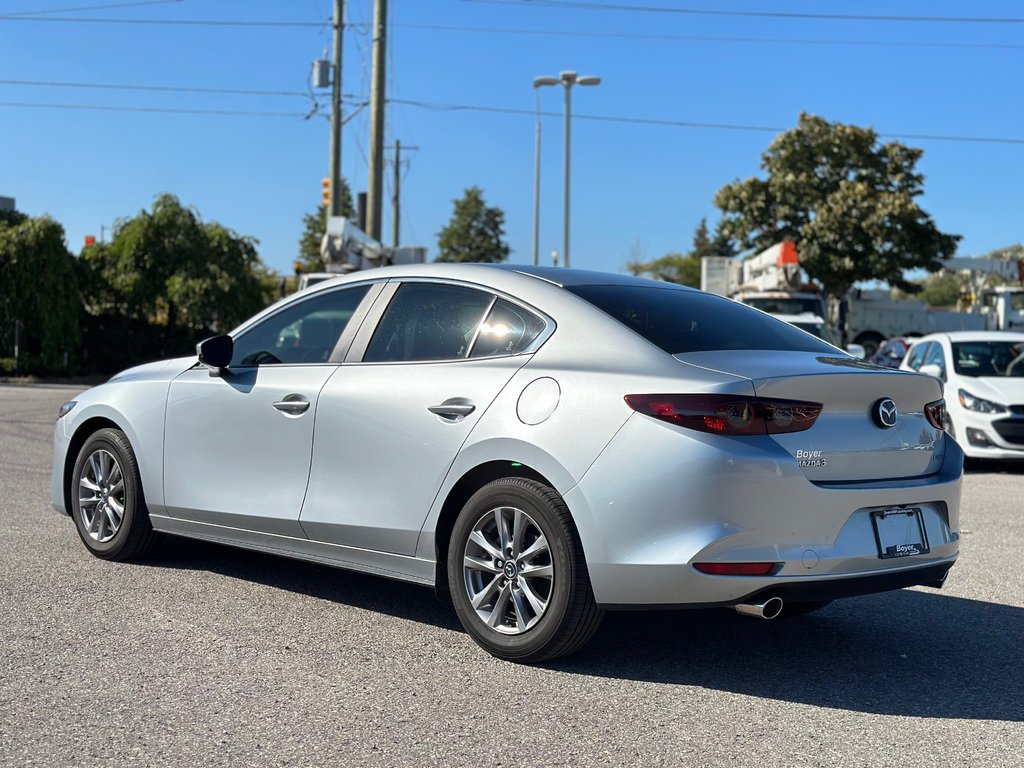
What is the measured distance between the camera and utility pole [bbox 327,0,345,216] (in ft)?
92.5

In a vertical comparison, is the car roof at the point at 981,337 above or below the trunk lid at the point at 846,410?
above

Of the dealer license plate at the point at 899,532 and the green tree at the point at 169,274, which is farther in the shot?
the green tree at the point at 169,274

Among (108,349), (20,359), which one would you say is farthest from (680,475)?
(108,349)

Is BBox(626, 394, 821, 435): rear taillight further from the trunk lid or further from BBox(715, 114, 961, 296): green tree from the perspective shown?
BBox(715, 114, 961, 296): green tree

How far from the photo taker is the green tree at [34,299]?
1031 inches

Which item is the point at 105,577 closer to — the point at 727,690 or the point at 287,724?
the point at 287,724

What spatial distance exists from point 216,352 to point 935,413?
3368 millimetres

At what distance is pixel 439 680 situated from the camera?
173 inches

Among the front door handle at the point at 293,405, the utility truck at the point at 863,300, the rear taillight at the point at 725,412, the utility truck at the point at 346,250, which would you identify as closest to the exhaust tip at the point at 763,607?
the rear taillight at the point at 725,412

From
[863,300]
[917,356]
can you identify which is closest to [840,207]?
[863,300]

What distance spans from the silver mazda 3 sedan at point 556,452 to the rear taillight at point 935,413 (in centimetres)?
2

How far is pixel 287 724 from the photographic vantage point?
388 centimetres

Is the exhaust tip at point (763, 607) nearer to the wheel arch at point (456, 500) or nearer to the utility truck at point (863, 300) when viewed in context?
the wheel arch at point (456, 500)

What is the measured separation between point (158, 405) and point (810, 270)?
43.6 meters
